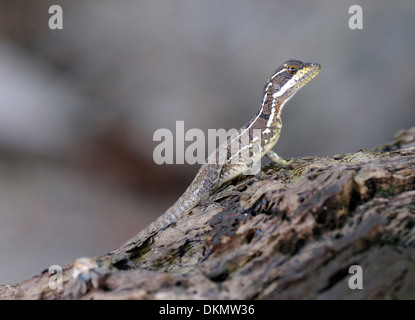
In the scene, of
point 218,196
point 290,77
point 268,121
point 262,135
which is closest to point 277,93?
point 290,77

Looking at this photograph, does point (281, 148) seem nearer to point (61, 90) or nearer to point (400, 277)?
point (61, 90)

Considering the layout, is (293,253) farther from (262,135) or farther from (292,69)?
(292,69)

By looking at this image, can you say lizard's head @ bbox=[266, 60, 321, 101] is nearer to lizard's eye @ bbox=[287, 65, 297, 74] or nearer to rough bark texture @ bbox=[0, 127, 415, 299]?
lizard's eye @ bbox=[287, 65, 297, 74]

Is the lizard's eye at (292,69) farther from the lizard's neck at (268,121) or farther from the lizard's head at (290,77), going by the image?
the lizard's neck at (268,121)

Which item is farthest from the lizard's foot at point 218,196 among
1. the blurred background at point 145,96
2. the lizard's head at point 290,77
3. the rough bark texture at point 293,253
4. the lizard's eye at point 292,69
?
the blurred background at point 145,96

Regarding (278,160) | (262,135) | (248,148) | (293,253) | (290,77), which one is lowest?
(293,253)
